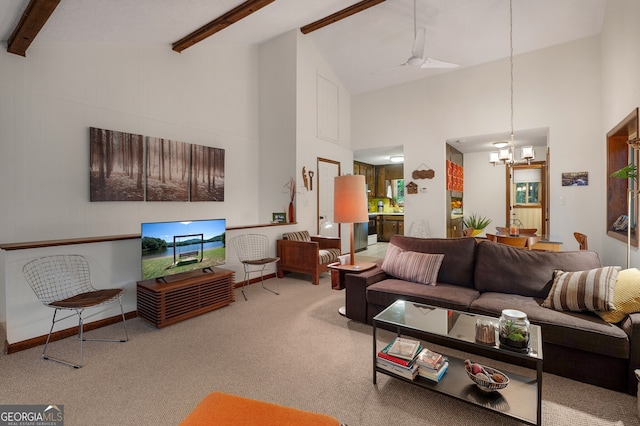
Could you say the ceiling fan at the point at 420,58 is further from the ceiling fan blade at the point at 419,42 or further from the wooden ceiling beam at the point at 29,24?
the wooden ceiling beam at the point at 29,24

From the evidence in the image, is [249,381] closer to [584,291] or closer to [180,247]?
[180,247]

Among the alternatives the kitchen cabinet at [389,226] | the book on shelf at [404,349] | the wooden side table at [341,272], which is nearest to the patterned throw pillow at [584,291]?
the book on shelf at [404,349]

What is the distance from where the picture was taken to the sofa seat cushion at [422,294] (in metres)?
2.62

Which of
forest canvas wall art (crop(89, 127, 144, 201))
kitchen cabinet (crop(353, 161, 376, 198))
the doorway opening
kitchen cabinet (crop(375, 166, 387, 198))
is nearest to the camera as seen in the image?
forest canvas wall art (crop(89, 127, 144, 201))

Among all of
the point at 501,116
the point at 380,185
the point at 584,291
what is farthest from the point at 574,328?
the point at 380,185

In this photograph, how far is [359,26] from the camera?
17.6 feet

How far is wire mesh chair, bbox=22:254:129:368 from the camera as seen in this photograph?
260 centimetres

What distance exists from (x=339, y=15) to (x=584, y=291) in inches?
204

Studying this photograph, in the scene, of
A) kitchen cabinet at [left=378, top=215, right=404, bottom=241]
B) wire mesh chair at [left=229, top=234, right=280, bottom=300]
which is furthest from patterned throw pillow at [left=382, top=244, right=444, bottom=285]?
kitchen cabinet at [left=378, top=215, right=404, bottom=241]

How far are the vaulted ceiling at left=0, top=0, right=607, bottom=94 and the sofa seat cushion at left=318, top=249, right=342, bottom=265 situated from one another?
3650 millimetres

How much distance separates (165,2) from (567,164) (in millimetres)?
6178

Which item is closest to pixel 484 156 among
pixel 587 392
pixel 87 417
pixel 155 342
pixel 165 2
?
pixel 587 392

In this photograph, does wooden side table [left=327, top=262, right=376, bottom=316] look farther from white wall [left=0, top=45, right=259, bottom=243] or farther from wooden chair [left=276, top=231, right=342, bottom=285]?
white wall [left=0, top=45, right=259, bottom=243]

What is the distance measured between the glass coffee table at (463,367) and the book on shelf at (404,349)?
0.43 feet
